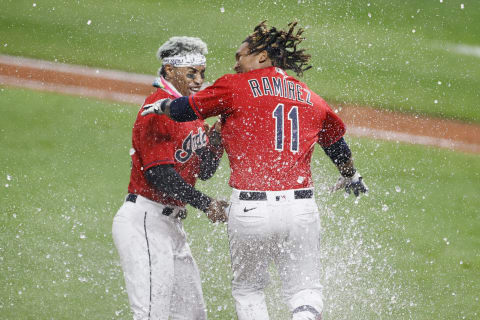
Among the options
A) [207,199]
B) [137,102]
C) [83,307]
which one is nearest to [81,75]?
[137,102]

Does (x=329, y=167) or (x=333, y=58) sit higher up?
(x=333, y=58)

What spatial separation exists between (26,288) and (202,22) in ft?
26.2

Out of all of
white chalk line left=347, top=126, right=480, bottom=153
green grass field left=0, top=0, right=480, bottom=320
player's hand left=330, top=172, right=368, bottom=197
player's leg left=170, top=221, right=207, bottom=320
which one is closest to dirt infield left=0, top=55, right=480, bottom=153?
white chalk line left=347, top=126, right=480, bottom=153

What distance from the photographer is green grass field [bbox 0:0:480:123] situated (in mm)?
11039

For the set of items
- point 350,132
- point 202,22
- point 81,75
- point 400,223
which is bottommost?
point 400,223

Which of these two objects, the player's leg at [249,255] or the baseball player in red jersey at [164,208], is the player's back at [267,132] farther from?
the baseball player in red jersey at [164,208]

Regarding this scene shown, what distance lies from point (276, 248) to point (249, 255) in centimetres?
14

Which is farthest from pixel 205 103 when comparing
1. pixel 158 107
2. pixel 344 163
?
pixel 344 163

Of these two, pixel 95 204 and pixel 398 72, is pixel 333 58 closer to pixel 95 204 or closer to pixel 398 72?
pixel 398 72

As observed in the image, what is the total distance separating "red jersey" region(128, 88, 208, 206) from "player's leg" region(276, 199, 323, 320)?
0.71m

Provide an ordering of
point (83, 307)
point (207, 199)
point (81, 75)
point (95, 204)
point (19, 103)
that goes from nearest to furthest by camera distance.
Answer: point (207, 199) < point (83, 307) < point (95, 204) < point (19, 103) < point (81, 75)

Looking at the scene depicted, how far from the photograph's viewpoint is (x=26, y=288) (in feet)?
16.3

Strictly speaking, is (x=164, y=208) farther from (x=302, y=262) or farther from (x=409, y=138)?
(x=409, y=138)

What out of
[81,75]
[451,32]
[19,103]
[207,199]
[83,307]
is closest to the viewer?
[207,199]
